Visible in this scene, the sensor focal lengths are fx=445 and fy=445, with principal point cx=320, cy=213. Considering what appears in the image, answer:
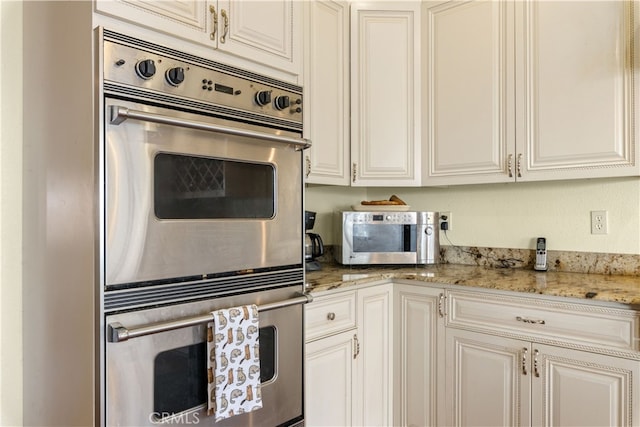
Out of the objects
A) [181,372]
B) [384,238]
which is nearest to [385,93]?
[384,238]

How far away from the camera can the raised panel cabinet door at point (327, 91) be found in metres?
2.12

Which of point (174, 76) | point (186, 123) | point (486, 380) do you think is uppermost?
point (174, 76)

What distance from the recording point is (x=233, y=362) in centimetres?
127

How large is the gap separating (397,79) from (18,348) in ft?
6.62

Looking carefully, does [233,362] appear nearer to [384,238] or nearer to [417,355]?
[417,355]

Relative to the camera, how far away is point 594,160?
187 cm

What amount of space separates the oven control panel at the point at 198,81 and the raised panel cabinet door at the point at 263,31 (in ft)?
0.26

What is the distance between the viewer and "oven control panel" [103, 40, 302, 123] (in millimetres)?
1117

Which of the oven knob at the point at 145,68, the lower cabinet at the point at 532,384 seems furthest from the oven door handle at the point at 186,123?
the lower cabinet at the point at 532,384

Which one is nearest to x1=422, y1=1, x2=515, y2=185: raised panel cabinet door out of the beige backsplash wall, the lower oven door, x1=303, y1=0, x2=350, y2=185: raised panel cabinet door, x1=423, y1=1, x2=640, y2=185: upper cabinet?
x1=423, y1=1, x2=640, y2=185: upper cabinet

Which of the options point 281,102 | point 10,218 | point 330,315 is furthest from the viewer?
point 330,315

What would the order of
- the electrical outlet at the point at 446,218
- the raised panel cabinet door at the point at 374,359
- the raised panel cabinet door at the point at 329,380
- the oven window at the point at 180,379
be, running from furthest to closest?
the electrical outlet at the point at 446,218 → the raised panel cabinet door at the point at 374,359 → the raised panel cabinet door at the point at 329,380 → the oven window at the point at 180,379

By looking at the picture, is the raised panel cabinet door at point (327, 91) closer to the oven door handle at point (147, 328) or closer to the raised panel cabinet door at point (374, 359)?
the raised panel cabinet door at point (374, 359)

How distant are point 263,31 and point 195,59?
32 centimetres
